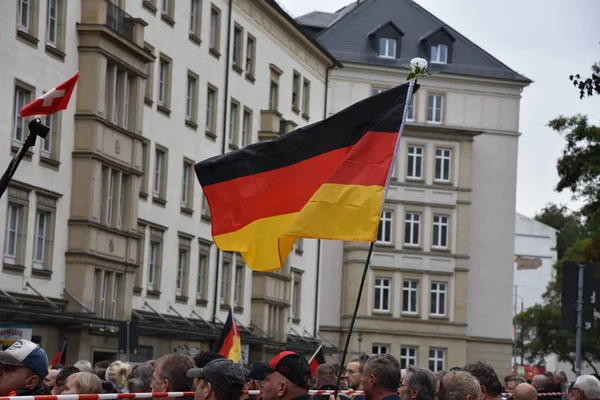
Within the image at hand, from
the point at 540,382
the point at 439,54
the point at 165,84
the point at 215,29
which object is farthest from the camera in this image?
the point at 439,54

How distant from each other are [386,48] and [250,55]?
A: 24.3 metres

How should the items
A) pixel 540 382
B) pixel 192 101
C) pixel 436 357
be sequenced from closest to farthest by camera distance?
1. pixel 540 382
2. pixel 192 101
3. pixel 436 357

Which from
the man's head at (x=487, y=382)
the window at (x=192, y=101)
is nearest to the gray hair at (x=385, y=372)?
the man's head at (x=487, y=382)

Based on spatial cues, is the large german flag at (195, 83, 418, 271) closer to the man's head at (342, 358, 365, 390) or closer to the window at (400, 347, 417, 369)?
the man's head at (342, 358, 365, 390)

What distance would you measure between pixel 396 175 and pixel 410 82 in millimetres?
67576

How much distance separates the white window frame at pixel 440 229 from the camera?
79.9 metres

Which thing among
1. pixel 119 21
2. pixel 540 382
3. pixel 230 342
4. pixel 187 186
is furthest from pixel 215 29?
pixel 540 382

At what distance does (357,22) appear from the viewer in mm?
81250

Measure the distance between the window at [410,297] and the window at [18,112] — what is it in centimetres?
4418

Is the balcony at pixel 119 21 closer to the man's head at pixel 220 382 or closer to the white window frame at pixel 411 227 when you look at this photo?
the man's head at pixel 220 382

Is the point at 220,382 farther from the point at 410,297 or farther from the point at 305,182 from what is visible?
the point at 410,297

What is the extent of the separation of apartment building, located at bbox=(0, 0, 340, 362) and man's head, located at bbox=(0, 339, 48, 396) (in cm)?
1977

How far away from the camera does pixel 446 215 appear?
8012 cm

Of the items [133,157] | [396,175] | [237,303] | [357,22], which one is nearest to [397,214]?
[396,175]
